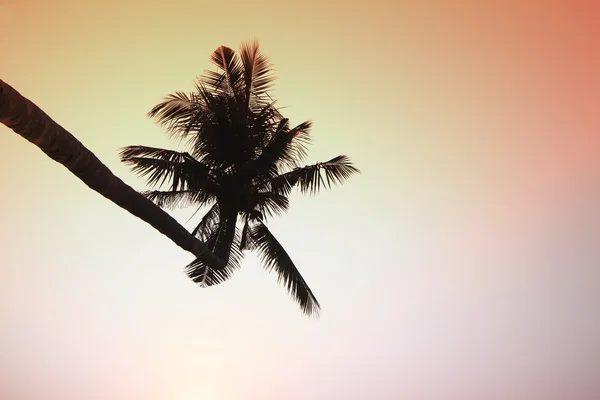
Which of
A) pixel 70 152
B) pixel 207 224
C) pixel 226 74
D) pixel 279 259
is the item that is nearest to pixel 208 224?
pixel 207 224

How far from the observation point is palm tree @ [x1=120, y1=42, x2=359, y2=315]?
26.3 ft

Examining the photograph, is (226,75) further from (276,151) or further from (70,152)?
(70,152)

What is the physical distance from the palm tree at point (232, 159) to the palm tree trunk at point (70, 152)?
1.93 m

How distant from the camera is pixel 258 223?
29.7 feet

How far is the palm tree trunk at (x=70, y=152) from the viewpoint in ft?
11.1

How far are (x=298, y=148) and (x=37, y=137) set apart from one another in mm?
5642

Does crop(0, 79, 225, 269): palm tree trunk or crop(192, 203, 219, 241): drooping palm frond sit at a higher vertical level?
crop(192, 203, 219, 241): drooping palm frond

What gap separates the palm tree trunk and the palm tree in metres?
1.93

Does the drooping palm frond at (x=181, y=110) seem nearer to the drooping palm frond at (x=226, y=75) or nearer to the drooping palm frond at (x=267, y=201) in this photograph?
the drooping palm frond at (x=226, y=75)

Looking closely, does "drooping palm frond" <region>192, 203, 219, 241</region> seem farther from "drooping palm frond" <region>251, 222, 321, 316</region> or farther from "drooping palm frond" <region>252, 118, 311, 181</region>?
"drooping palm frond" <region>252, 118, 311, 181</region>

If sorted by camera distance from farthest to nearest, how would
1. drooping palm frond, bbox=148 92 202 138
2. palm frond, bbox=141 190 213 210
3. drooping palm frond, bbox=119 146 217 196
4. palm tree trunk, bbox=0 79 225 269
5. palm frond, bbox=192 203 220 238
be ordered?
palm frond, bbox=192 203 220 238 < palm frond, bbox=141 190 213 210 < drooping palm frond, bbox=148 92 202 138 < drooping palm frond, bbox=119 146 217 196 < palm tree trunk, bbox=0 79 225 269

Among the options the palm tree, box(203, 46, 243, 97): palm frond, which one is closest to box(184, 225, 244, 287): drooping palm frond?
the palm tree

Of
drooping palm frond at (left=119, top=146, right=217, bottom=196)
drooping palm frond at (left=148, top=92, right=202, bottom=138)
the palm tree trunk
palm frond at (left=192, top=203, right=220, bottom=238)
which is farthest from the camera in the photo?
palm frond at (left=192, top=203, right=220, bottom=238)

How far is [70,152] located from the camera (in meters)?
4.04
